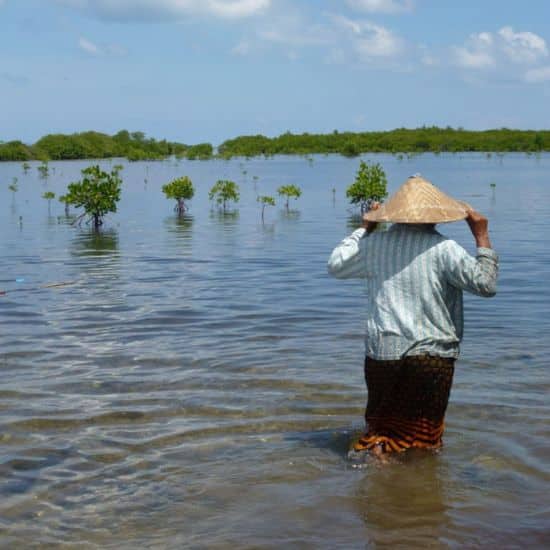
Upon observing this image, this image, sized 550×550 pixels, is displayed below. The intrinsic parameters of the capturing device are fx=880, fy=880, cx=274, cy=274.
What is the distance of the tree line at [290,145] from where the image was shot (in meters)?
99.3

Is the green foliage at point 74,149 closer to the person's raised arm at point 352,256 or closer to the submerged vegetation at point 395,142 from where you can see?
the submerged vegetation at point 395,142

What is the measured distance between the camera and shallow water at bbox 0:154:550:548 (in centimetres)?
451

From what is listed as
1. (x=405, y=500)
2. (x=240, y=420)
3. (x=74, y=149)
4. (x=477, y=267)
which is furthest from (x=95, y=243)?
(x=74, y=149)

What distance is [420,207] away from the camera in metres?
4.56

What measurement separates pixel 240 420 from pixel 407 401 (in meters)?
1.81

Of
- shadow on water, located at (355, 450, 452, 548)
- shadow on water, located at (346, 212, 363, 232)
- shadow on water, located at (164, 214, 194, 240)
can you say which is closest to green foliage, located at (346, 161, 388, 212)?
shadow on water, located at (346, 212, 363, 232)

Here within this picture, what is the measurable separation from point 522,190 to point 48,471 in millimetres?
32643

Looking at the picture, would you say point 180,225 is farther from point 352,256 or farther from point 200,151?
point 200,151

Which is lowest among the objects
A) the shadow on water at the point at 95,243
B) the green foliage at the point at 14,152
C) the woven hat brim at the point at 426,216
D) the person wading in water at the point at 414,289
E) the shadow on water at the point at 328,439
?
the shadow on water at the point at 328,439

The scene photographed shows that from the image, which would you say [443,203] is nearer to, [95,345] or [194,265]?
[95,345]

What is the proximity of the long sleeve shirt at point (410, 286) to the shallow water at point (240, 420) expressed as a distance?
2.61 feet

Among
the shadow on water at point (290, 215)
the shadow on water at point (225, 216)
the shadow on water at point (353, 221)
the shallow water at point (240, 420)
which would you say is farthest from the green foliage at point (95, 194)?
the shallow water at point (240, 420)

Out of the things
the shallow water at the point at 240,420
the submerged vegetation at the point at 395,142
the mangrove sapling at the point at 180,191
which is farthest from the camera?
the submerged vegetation at the point at 395,142

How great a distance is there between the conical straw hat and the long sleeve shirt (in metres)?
0.10
